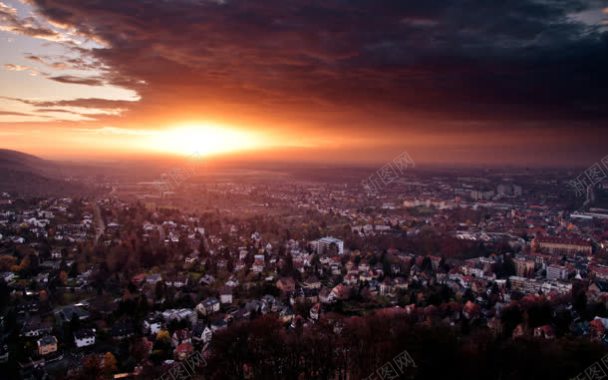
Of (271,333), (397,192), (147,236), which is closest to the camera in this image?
(271,333)

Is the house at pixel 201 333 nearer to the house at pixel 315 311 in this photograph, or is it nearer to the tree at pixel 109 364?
the tree at pixel 109 364

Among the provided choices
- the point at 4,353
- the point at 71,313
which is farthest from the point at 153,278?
the point at 4,353

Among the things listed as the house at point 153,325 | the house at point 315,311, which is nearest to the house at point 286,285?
the house at point 315,311

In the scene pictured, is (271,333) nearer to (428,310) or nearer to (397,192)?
(428,310)

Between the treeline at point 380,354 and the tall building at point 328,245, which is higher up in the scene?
the treeline at point 380,354

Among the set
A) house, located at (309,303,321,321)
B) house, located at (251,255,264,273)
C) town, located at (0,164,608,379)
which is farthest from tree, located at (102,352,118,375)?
house, located at (251,255,264,273)

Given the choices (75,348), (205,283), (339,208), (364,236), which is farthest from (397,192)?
(75,348)
